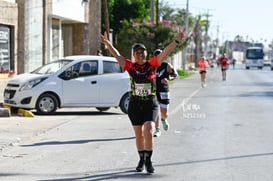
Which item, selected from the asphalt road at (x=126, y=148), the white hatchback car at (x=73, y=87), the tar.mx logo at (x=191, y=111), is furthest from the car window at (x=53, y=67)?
the tar.mx logo at (x=191, y=111)

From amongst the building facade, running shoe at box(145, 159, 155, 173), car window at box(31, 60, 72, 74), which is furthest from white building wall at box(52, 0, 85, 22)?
running shoe at box(145, 159, 155, 173)

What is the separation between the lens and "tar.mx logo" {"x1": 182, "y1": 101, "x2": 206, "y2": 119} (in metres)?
19.5

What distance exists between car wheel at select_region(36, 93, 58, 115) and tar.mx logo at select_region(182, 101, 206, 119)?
376cm

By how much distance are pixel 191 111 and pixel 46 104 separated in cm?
481

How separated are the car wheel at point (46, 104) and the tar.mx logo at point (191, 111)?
3.76 metres

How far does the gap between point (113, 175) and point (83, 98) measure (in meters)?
9.95

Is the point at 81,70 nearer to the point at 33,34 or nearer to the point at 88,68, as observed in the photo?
the point at 88,68

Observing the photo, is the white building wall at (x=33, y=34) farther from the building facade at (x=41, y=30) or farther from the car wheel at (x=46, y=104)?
the car wheel at (x=46, y=104)

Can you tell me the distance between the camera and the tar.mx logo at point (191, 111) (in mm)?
19469

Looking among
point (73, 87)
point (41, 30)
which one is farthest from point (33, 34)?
point (73, 87)

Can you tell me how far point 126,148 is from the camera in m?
12.5

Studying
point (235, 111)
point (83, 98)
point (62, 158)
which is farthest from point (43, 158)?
point (235, 111)

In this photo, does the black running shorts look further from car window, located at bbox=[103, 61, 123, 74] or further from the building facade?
the building facade

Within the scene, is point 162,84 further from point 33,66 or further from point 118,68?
point 33,66
